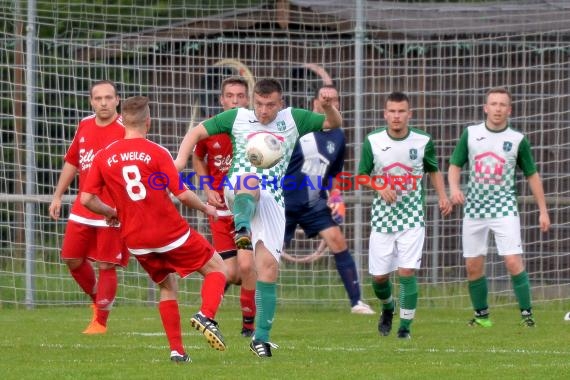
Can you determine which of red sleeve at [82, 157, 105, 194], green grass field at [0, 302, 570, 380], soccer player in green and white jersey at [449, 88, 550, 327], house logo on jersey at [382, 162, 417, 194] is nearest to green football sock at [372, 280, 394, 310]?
green grass field at [0, 302, 570, 380]

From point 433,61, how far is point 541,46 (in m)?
1.22

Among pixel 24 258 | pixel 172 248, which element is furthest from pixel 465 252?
pixel 24 258

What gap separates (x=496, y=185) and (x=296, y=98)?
366 cm

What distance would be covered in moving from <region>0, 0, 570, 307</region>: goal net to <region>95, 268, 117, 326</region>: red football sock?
2.81 m

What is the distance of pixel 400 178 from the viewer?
10.1 metres

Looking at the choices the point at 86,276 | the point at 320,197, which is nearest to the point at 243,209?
the point at 86,276

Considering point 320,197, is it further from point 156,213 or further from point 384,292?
point 156,213

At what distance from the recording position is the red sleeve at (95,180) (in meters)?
7.84

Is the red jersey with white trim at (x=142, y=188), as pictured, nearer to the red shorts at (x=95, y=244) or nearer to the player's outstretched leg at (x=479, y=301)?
the red shorts at (x=95, y=244)

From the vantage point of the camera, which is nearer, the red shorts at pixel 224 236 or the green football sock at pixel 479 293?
the red shorts at pixel 224 236

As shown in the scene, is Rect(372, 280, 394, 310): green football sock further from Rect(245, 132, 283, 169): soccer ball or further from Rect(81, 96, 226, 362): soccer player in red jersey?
Rect(81, 96, 226, 362): soccer player in red jersey

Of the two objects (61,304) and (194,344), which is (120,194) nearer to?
(194,344)

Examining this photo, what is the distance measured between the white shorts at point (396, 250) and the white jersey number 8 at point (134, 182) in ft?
9.33

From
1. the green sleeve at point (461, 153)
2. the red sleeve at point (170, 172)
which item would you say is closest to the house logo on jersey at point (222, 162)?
the green sleeve at point (461, 153)
